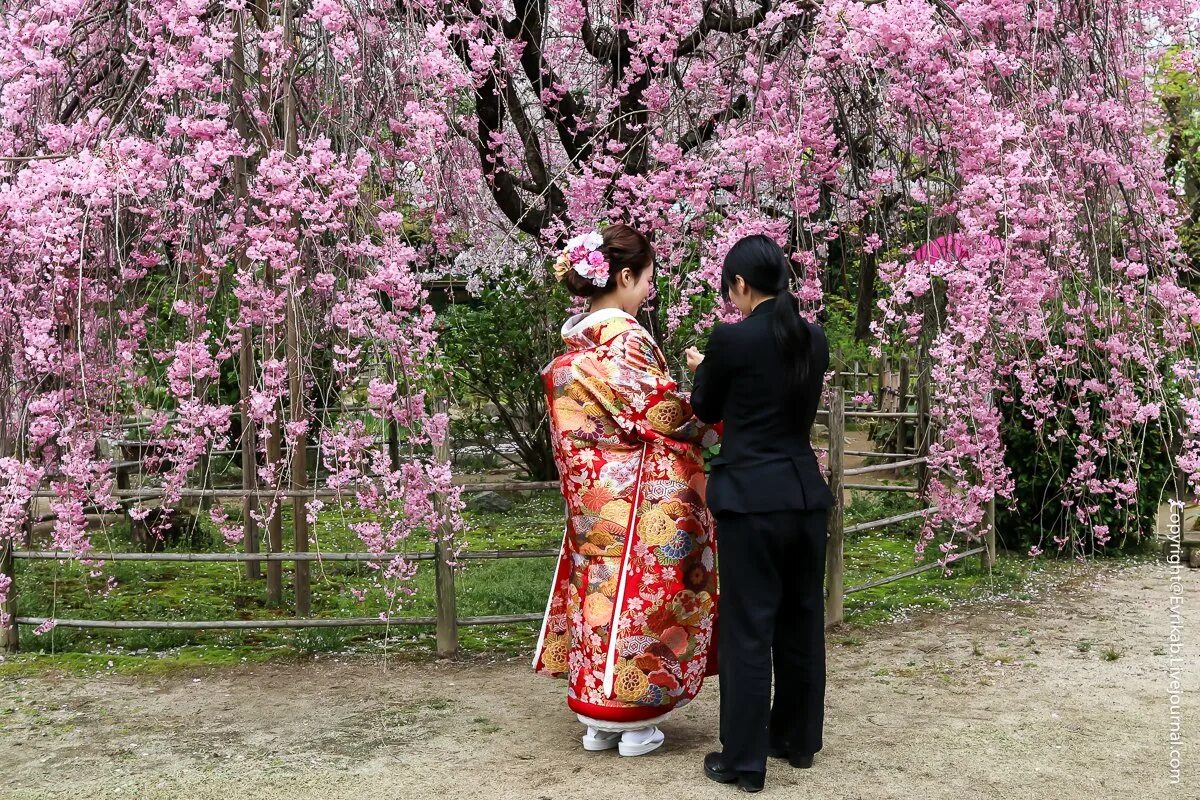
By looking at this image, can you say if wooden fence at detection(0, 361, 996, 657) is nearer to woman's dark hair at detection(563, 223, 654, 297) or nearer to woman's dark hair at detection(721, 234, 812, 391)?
woman's dark hair at detection(563, 223, 654, 297)

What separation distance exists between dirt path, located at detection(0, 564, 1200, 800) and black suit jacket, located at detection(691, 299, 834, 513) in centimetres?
70

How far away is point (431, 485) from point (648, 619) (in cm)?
75

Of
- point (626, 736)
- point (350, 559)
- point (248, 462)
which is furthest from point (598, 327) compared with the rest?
point (248, 462)

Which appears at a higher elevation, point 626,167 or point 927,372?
point 626,167

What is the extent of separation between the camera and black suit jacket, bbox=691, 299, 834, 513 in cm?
263

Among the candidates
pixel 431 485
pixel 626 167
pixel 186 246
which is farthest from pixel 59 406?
pixel 626 167

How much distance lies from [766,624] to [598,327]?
84cm

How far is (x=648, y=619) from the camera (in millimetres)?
2822

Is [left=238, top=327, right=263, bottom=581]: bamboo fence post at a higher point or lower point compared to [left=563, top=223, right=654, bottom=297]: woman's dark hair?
lower

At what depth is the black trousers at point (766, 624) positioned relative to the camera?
2.64m

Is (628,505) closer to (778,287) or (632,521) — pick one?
(632,521)

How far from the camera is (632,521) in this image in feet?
9.30

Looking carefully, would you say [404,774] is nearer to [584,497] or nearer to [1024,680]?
[584,497]

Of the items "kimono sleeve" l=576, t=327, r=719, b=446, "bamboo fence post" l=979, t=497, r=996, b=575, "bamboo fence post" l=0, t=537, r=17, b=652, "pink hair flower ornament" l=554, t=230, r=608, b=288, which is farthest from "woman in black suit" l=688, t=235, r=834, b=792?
"bamboo fence post" l=979, t=497, r=996, b=575
